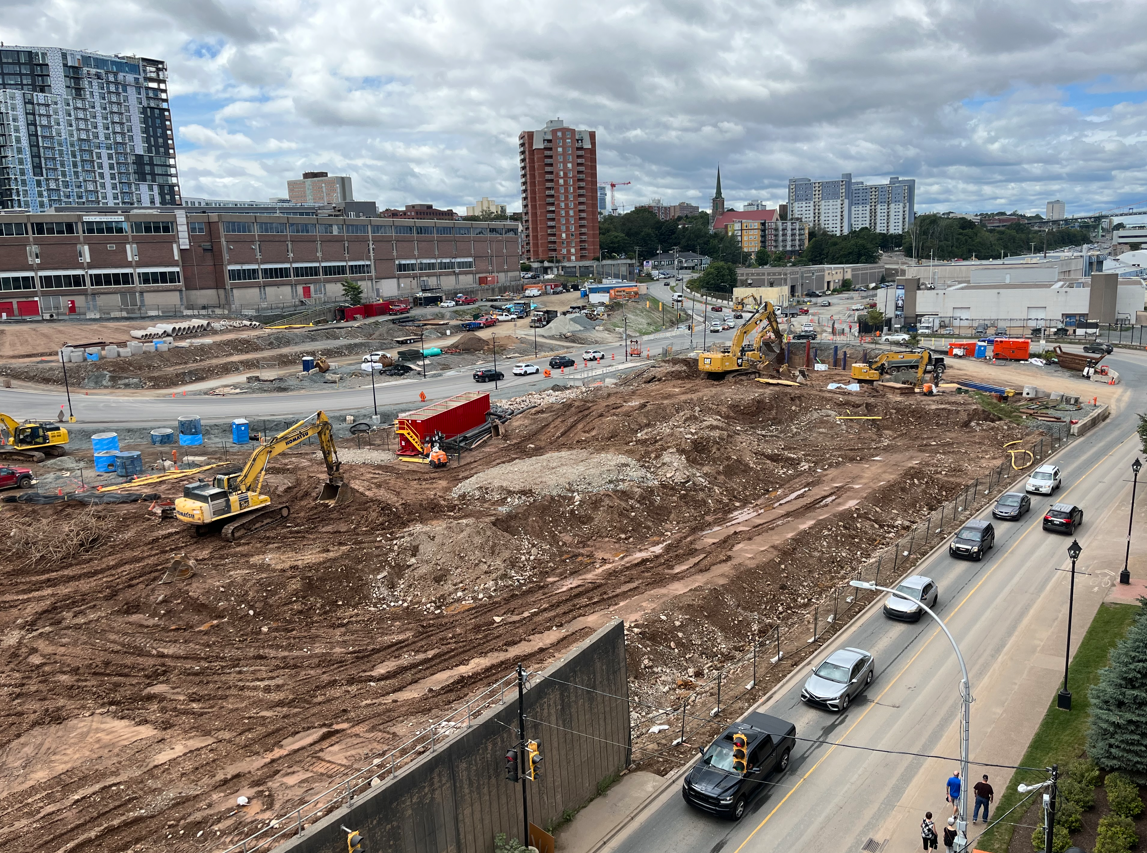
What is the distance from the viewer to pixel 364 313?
4050 inches

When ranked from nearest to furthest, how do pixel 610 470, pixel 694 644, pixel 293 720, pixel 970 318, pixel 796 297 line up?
pixel 293 720 → pixel 694 644 → pixel 610 470 → pixel 970 318 → pixel 796 297

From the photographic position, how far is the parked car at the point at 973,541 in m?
30.4

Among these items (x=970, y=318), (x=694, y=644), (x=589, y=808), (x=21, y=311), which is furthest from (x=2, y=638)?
(x=970, y=318)

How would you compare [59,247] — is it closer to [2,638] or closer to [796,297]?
[2,638]

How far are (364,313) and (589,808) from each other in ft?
303

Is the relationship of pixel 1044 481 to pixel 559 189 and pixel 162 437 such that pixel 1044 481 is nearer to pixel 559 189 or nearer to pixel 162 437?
pixel 162 437

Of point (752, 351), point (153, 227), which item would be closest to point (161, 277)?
point (153, 227)

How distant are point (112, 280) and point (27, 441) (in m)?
55.9

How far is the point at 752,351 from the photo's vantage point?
6194cm

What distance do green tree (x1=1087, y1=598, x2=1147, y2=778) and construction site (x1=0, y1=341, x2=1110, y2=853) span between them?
26.4 feet

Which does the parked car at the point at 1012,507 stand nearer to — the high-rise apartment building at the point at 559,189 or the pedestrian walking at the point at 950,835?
the pedestrian walking at the point at 950,835

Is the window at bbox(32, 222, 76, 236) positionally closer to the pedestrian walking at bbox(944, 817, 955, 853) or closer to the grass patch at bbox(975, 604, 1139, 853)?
the grass patch at bbox(975, 604, 1139, 853)

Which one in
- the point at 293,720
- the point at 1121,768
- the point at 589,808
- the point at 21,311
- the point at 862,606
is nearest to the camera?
the point at 1121,768

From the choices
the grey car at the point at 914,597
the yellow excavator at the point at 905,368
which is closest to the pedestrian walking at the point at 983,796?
the grey car at the point at 914,597
